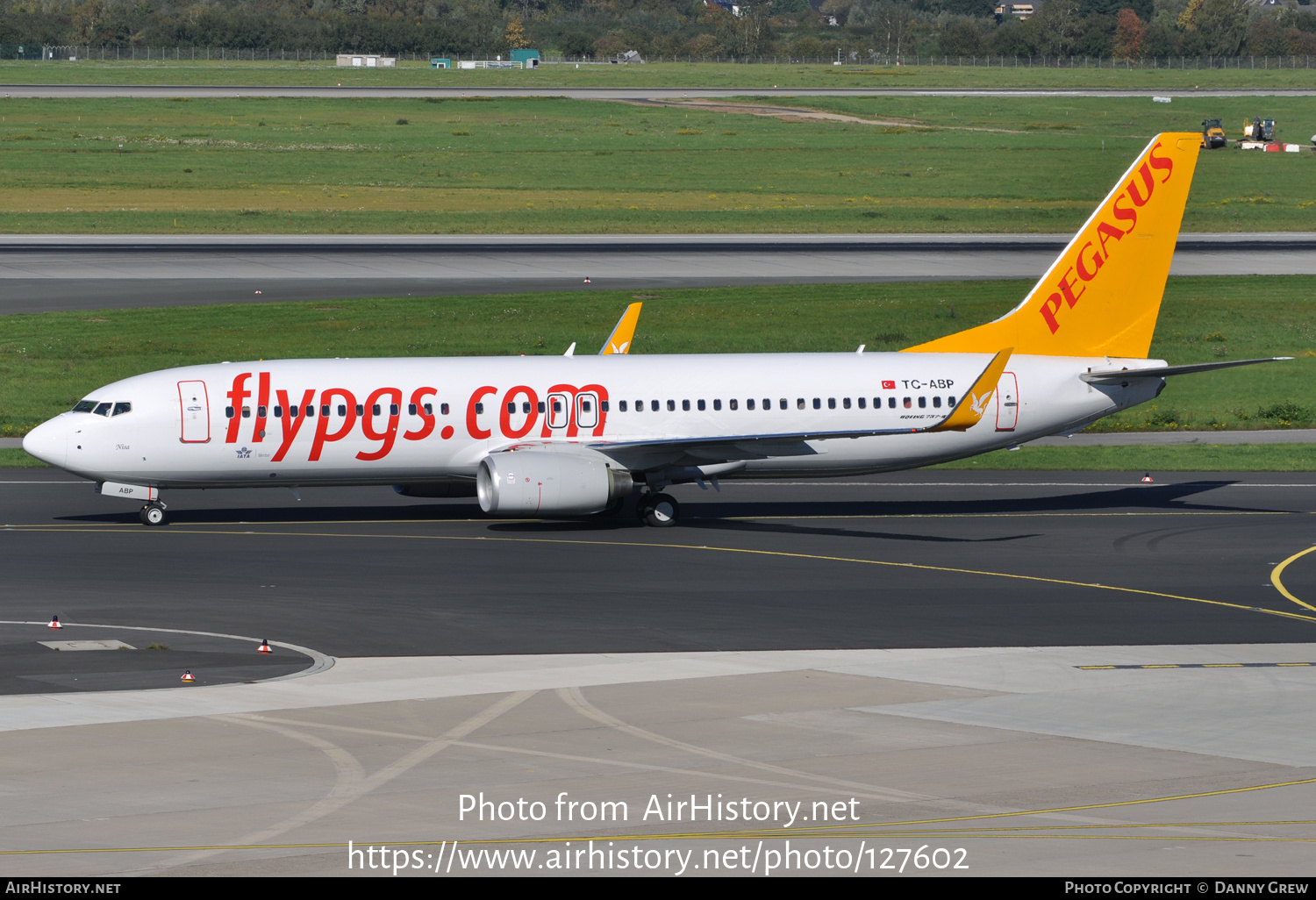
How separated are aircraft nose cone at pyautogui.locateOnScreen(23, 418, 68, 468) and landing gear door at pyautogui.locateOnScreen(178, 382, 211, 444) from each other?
9.22 feet

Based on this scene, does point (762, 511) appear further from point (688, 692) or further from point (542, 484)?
point (688, 692)

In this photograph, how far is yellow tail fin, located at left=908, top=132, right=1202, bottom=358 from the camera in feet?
149

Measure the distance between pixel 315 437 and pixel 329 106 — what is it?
5882 inches

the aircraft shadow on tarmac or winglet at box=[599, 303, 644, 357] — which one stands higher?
winglet at box=[599, 303, 644, 357]

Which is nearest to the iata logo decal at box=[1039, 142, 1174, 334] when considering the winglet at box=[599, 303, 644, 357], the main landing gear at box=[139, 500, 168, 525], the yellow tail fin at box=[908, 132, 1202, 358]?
the yellow tail fin at box=[908, 132, 1202, 358]

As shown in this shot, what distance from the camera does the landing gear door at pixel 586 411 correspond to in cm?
4216

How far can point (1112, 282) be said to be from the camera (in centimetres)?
4578

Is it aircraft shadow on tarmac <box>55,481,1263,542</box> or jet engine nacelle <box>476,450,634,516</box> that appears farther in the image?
aircraft shadow on tarmac <box>55,481,1263,542</box>

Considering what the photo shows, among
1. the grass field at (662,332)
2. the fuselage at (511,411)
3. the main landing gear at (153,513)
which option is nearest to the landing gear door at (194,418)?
the fuselage at (511,411)

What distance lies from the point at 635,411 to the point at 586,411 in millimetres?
1266

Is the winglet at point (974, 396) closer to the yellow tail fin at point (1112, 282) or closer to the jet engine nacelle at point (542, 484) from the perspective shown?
the yellow tail fin at point (1112, 282)

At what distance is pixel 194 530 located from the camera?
41.3 meters

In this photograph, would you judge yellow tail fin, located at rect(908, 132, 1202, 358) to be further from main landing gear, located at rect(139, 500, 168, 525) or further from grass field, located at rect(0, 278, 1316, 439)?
main landing gear, located at rect(139, 500, 168, 525)

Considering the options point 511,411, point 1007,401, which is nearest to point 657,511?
point 511,411
